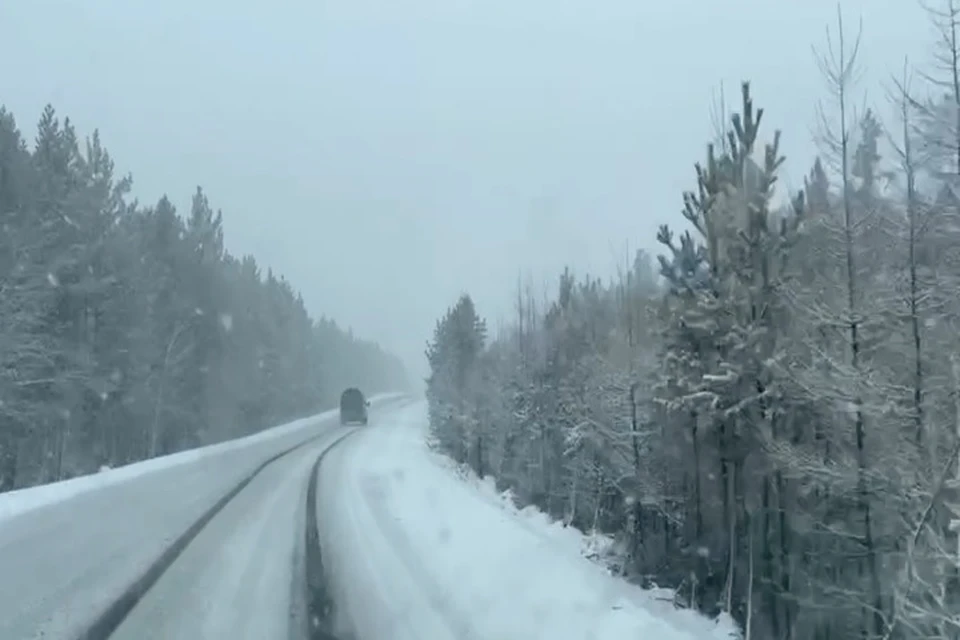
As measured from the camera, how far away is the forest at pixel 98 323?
38.1m

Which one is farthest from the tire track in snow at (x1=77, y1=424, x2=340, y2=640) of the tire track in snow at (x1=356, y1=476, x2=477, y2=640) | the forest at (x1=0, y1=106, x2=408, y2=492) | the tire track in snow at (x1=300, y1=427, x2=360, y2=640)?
the forest at (x1=0, y1=106, x2=408, y2=492)

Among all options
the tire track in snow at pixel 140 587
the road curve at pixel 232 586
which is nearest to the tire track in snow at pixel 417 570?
the road curve at pixel 232 586

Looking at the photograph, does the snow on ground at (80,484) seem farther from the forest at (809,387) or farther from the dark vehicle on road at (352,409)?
the dark vehicle on road at (352,409)

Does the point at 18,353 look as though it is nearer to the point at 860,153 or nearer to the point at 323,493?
the point at 323,493

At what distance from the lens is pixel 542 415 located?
1583 inches

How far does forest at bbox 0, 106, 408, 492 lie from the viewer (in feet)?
125

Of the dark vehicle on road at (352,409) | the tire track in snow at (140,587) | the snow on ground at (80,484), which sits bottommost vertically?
the tire track in snow at (140,587)

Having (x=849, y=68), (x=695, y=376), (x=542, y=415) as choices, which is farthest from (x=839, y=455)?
(x=542, y=415)

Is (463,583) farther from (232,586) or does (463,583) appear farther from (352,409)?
(352,409)

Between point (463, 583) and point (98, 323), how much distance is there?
127ft

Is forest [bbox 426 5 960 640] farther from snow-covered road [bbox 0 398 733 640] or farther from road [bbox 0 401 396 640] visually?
road [bbox 0 401 396 640]

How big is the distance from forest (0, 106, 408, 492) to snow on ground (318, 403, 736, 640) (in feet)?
69.8

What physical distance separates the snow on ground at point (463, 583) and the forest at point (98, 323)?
69.8 ft

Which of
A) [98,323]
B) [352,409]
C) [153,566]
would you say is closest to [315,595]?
[153,566]
